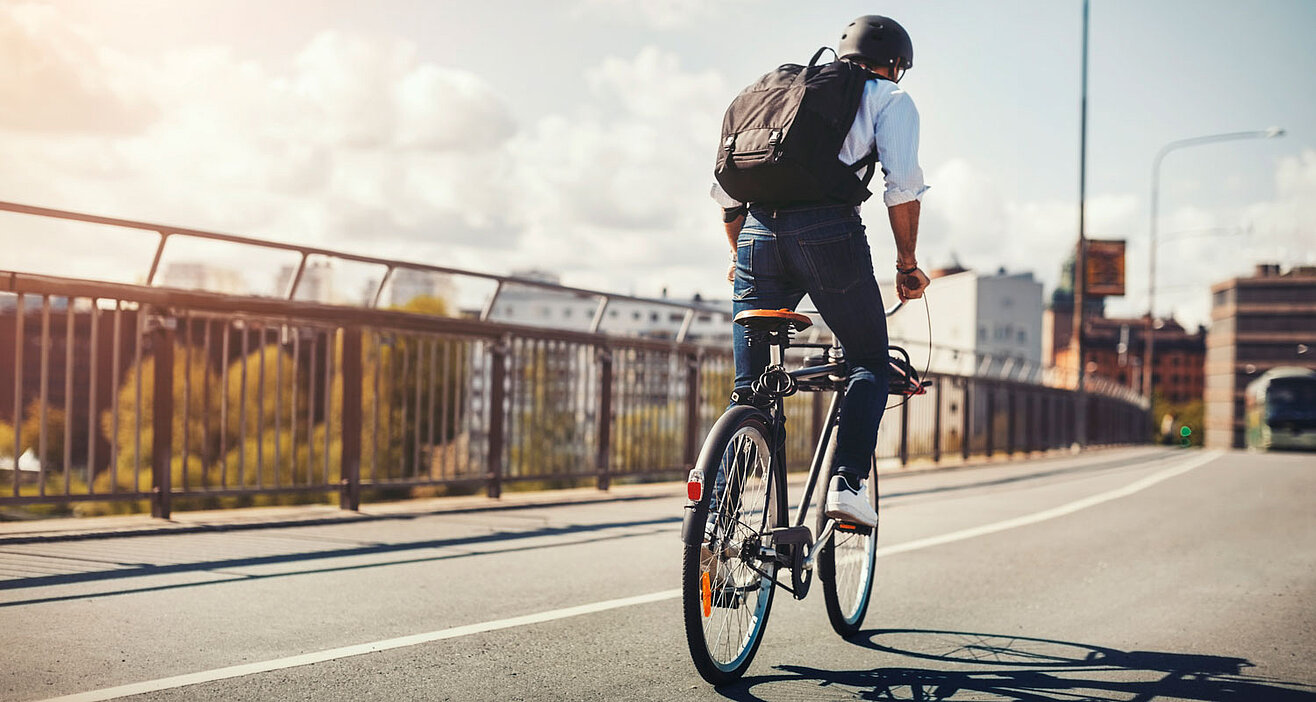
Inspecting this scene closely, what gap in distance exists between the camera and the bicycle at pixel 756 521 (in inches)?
143

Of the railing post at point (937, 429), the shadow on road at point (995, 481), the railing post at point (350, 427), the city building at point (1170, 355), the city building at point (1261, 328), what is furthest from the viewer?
the city building at point (1170, 355)

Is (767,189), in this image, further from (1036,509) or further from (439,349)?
(1036,509)

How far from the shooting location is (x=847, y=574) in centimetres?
472

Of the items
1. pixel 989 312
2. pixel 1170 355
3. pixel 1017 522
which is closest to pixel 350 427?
pixel 1017 522

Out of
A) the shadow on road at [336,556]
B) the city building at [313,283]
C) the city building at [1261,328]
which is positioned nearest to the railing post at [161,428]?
the city building at [313,283]

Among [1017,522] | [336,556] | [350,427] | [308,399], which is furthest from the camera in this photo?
[1017,522]

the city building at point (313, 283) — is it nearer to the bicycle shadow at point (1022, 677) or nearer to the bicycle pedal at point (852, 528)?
the bicycle pedal at point (852, 528)

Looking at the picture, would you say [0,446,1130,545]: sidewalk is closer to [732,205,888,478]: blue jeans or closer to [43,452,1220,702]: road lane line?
[732,205,888,478]: blue jeans

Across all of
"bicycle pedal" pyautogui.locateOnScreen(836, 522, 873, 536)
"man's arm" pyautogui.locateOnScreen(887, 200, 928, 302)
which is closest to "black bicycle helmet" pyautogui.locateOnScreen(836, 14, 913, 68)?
"man's arm" pyautogui.locateOnScreen(887, 200, 928, 302)

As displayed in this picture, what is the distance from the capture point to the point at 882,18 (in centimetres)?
428

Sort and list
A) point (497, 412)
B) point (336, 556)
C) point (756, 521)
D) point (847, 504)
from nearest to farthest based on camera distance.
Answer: point (756, 521) < point (847, 504) < point (336, 556) < point (497, 412)

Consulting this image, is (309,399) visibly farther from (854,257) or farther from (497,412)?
(854,257)

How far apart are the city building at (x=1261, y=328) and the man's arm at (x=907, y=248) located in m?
150

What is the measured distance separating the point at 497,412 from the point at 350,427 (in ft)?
5.78
